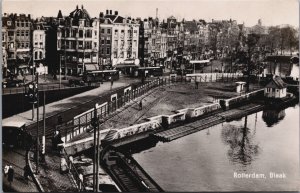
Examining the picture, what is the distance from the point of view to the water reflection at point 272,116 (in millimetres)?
22600

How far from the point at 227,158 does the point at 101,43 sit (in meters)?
13.8

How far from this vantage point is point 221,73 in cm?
3262

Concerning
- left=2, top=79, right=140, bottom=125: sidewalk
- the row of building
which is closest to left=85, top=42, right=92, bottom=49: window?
the row of building

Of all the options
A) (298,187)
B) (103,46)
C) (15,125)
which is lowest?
(298,187)

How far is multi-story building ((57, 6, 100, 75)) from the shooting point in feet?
85.7

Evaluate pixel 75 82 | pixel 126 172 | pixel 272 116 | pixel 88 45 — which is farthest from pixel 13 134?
pixel 272 116

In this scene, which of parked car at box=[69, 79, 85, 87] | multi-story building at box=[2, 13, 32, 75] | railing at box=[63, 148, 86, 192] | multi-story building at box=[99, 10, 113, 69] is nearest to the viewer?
railing at box=[63, 148, 86, 192]

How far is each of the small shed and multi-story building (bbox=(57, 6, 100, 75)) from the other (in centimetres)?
1080

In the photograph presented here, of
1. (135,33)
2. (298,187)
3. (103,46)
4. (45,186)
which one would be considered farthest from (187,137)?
(135,33)

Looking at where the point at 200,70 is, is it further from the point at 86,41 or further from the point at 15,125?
the point at 15,125

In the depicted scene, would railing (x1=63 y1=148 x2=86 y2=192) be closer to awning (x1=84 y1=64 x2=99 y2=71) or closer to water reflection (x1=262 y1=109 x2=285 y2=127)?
water reflection (x1=262 y1=109 x2=285 y2=127)

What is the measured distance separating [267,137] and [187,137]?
353cm

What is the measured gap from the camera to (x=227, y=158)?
17.2 meters

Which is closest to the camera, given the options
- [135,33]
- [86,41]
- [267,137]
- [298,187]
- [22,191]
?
[22,191]
